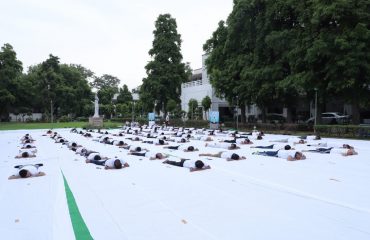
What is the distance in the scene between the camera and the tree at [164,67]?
37375 mm

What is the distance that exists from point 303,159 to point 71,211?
293 inches

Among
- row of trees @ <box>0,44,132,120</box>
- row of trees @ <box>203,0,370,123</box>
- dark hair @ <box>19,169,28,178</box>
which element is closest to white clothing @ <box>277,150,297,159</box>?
dark hair @ <box>19,169,28,178</box>

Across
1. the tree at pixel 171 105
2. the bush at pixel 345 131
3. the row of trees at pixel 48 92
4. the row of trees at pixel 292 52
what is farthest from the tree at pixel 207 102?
the row of trees at pixel 48 92

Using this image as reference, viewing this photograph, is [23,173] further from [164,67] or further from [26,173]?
[164,67]

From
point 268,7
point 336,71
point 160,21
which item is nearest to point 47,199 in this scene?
point 336,71

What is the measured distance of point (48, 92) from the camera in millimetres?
44812

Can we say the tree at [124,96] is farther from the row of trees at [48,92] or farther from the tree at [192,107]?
the tree at [192,107]

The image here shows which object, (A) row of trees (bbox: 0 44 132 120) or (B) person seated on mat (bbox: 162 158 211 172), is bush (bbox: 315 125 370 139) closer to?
(B) person seated on mat (bbox: 162 158 211 172)

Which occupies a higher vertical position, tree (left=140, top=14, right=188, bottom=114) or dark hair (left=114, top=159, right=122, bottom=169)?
tree (left=140, top=14, right=188, bottom=114)

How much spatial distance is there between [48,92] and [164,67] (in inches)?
723

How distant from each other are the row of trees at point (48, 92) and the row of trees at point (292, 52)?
26376mm

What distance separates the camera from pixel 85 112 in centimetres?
5028

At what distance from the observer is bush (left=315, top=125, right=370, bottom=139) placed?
16844 millimetres

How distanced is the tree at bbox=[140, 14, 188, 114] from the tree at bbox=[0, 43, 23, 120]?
17883 millimetres
